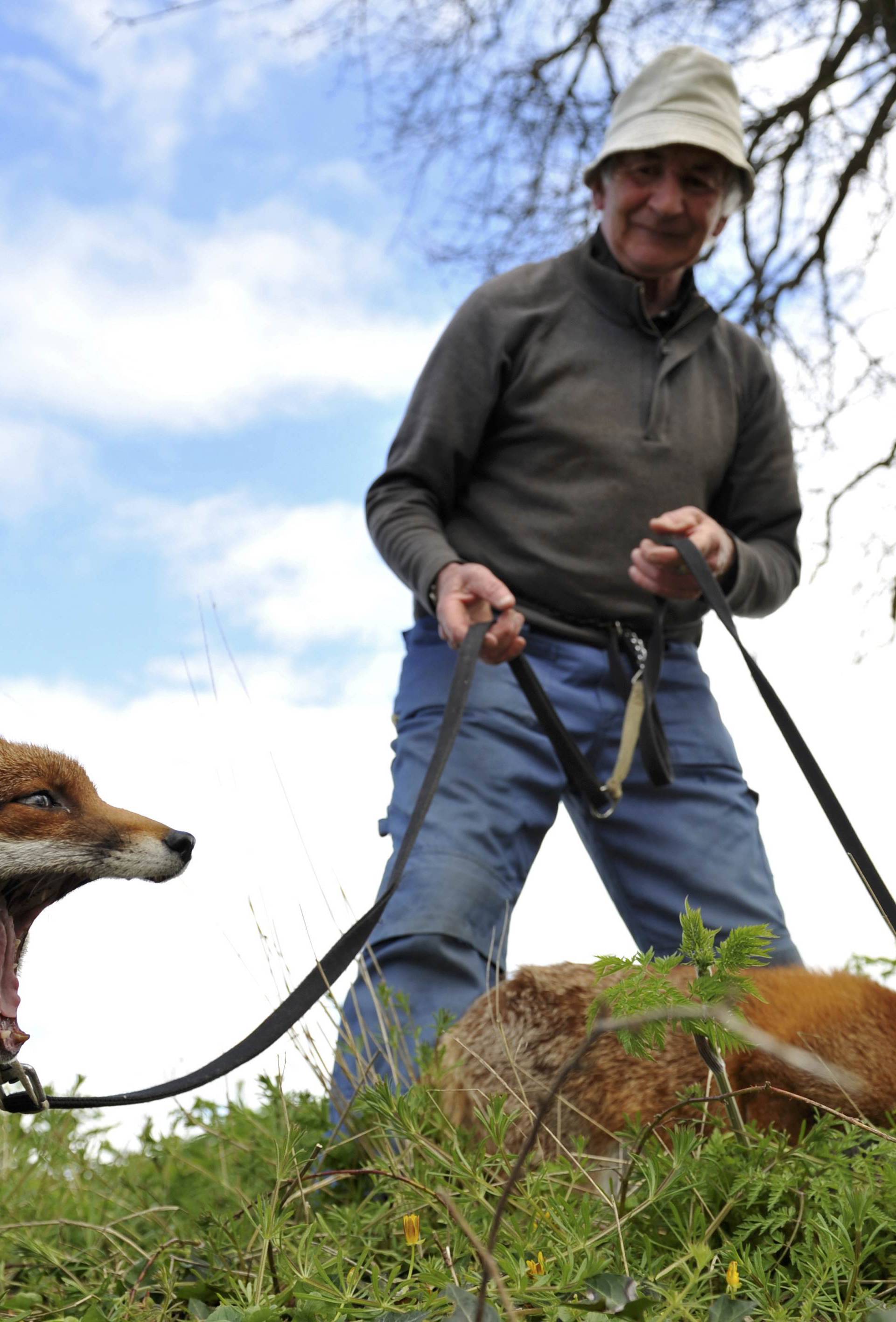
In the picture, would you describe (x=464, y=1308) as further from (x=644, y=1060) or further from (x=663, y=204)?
(x=663, y=204)

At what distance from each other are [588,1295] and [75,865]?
1.05 metres

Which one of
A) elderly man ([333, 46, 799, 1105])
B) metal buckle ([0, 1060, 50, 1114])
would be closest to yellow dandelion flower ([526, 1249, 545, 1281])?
metal buckle ([0, 1060, 50, 1114])

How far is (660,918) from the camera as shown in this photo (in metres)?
3.64

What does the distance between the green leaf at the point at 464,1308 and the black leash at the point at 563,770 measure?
59 centimetres

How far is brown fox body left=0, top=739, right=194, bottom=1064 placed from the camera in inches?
76.0

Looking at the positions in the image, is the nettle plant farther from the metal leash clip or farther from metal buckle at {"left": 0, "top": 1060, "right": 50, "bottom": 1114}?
the metal leash clip

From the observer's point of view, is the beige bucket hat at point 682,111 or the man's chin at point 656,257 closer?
the beige bucket hat at point 682,111

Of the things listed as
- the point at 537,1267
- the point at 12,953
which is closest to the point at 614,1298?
the point at 537,1267

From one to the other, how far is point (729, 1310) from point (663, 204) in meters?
→ 3.19

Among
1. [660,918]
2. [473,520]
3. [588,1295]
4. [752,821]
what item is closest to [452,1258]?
[588,1295]

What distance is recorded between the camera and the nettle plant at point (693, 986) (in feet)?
5.30

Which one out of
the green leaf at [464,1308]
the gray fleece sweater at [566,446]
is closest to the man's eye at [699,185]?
the gray fleece sweater at [566,446]

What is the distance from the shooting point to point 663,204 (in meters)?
3.73

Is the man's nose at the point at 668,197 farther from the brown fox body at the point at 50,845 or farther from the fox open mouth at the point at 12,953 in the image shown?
the fox open mouth at the point at 12,953
